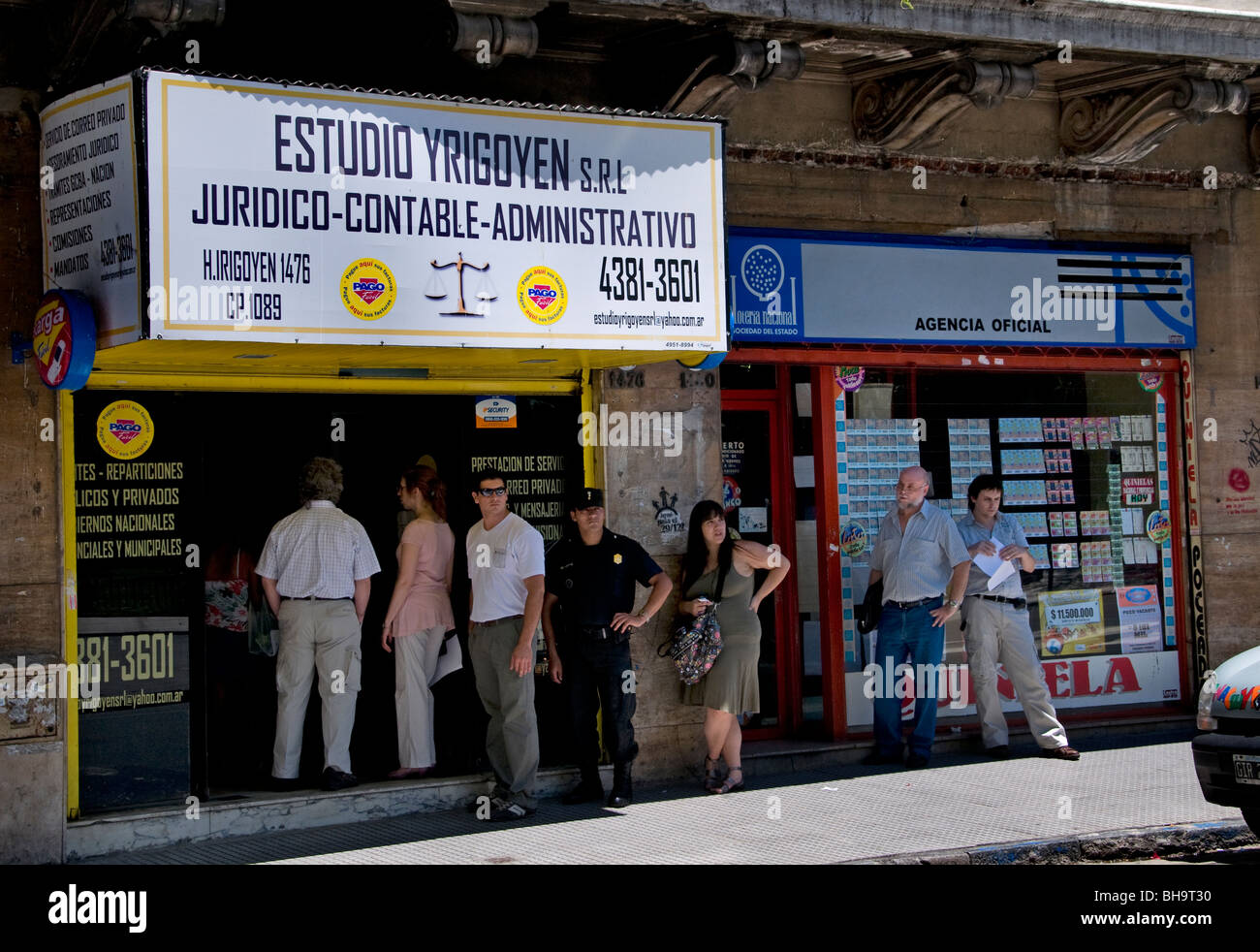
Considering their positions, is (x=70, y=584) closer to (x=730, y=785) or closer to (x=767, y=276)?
(x=730, y=785)

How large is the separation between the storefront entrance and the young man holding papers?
9.29 ft

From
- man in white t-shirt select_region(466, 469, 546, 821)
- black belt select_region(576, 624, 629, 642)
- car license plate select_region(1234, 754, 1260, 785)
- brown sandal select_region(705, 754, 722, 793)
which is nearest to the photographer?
car license plate select_region(1234, 754, 1260, 785)

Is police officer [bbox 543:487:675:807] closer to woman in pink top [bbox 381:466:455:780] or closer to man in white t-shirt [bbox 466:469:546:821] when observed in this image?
man in white t-shirt [bbox 466:469:546:821]

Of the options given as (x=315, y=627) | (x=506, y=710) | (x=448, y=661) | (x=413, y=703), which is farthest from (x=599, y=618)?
(x=315, y=627)

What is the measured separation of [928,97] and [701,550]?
3425 mm

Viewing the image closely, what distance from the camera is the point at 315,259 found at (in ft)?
24.5

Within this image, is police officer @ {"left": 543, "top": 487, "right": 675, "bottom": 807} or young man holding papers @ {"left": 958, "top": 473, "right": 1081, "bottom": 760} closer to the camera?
police officer @ {"left": 543, "top": 487, "right": 675, "bottom": 807}

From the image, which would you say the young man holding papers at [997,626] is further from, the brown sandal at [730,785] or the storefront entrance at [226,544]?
the storefront entrance at [226,544]

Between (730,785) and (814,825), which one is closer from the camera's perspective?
(814,825)

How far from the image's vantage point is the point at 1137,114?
10.5 meters

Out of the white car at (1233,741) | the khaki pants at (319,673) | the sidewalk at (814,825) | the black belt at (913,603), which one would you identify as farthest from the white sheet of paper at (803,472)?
the white car at (1233,741)

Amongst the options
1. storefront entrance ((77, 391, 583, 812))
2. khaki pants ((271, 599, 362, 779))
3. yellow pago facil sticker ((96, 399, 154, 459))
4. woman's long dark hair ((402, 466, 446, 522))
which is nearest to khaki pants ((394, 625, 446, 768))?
storefront entrance ((77, 391, 583, 812))

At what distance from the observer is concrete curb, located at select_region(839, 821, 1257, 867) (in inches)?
289

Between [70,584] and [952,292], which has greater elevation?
[952,292]
